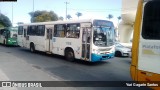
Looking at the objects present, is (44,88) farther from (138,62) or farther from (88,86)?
(138,62)

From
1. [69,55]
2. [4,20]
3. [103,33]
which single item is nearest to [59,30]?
[69,55]

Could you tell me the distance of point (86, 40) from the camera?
13.1 meters

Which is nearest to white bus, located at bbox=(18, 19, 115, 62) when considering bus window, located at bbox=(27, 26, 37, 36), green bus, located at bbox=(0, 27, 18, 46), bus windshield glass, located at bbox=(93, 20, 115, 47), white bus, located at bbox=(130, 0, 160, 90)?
bus windshield glass, located at bbox=(93, 20, 115, 47)

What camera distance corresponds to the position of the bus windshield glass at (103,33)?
12830mm

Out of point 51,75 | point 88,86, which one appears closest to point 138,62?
point 88,86

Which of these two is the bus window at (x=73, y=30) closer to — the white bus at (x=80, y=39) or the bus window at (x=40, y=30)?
the white bus at (x=80, y=39)

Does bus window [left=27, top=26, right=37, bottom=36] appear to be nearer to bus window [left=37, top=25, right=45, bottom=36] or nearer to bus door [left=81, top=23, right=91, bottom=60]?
bus window [left=37, top=25, right=45, bottom=36]

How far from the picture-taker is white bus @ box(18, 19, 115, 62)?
1280 cm

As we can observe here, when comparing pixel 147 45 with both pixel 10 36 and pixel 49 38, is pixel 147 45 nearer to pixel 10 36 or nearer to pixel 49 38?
pixel 49 38

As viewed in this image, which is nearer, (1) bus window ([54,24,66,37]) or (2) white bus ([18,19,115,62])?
(2) white bus ([18,19,115,62])

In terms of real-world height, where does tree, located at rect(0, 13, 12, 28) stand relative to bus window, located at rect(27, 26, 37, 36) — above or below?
above

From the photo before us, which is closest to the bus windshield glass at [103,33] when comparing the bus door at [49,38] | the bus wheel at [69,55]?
the bus wheel at [69,55]

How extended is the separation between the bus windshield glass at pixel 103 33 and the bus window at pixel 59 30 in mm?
3133

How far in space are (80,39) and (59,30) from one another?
Answer: 287 cm
